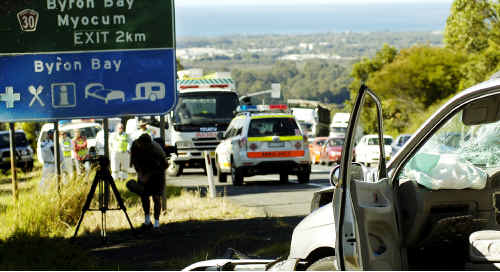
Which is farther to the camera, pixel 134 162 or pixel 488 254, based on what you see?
pixel 134 162

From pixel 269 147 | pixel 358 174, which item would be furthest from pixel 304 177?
pixel 358 174

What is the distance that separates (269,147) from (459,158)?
55.3ft

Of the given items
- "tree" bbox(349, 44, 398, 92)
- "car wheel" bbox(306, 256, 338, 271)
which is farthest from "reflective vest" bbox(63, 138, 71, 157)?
"tree" bbox(349, 44, 398, 92)

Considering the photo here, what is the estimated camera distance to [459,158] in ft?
17.1

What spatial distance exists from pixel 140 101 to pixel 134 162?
94cm

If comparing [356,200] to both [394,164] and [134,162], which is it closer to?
[394,164]

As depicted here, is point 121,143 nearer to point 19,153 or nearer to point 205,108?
point 205,108

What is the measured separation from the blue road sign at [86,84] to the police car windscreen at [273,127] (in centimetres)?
878

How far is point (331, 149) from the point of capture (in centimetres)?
4366

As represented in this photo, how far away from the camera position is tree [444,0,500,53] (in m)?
59.5

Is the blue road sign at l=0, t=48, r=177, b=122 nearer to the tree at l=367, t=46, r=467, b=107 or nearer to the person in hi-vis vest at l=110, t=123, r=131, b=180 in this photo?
the person in hi-vis vest at l=110, t=123, r=131, b=180

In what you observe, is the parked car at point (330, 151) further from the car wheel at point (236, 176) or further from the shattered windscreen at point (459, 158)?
the shattered windscreen at point (459, 158)

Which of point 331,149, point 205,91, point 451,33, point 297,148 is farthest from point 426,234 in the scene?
point 451,33

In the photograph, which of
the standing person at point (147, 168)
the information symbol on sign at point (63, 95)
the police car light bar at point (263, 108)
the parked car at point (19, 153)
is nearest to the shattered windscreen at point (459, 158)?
the standing person at point (147, 168)
